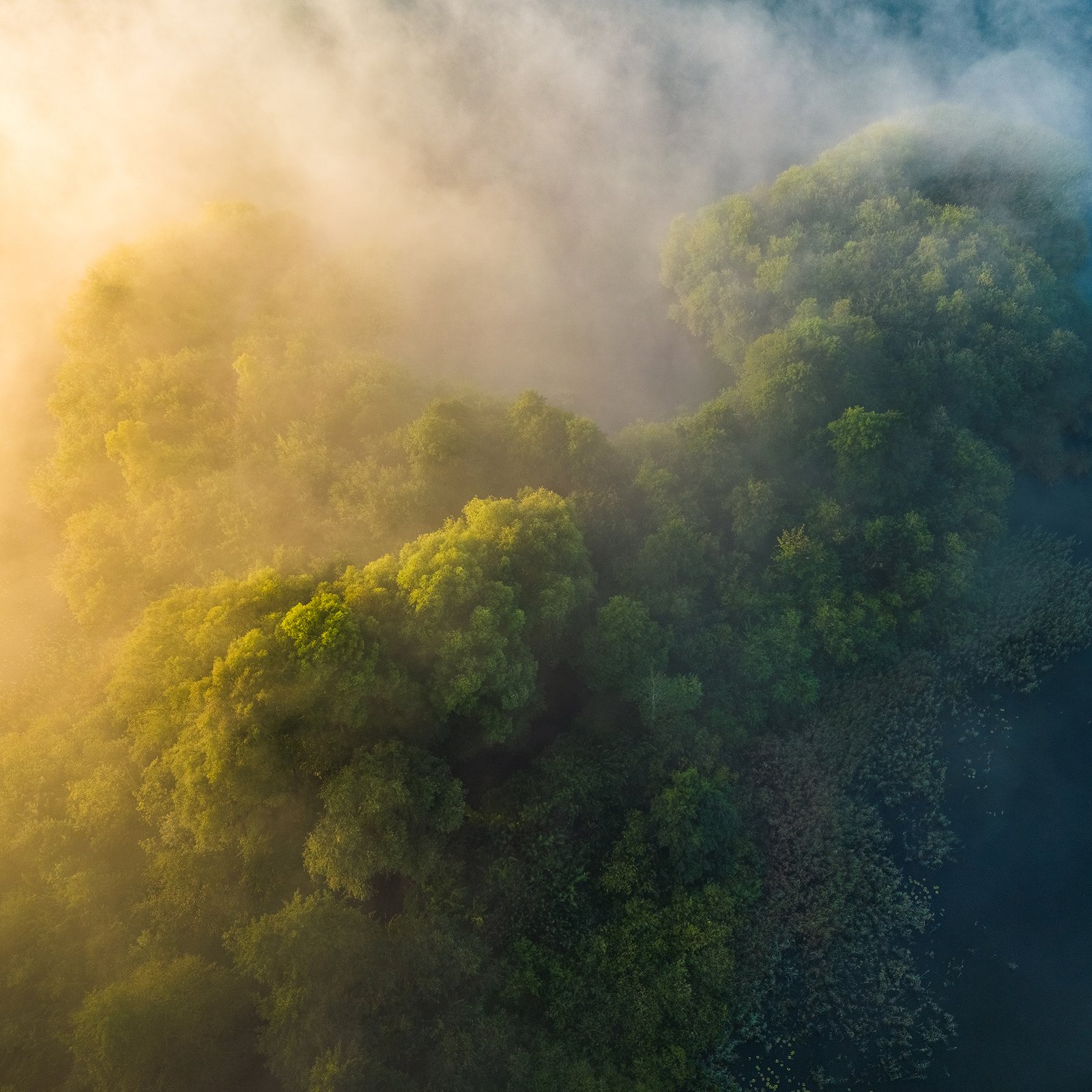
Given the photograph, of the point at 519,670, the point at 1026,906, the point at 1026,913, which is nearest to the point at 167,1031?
the point at 519,670

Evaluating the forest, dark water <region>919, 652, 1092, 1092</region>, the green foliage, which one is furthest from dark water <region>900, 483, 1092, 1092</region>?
the green foliage

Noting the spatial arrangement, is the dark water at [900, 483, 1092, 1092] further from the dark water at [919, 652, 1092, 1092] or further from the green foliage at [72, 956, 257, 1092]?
the green foliage at [72, 956, 257, 1092]

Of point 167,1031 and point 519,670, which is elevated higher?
point 519,670

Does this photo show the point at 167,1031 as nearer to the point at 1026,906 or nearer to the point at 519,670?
the point at 519,670

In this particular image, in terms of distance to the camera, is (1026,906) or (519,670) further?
(1026,906)

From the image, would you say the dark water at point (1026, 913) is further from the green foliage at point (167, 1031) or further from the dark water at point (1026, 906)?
the green foliage at point (167, 1031)

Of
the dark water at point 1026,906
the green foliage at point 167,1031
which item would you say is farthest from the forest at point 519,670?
the dark water at point 1026,906
